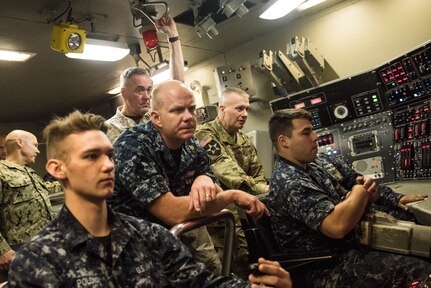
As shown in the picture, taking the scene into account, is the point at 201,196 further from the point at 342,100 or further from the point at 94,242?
the point at 342,100

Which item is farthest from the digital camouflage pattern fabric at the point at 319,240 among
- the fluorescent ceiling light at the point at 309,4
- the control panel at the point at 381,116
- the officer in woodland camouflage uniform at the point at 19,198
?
the fluorescent ceiling light at the point at 309,4

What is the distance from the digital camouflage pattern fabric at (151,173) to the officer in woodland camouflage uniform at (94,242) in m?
0.32

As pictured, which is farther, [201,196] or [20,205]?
[20,205]

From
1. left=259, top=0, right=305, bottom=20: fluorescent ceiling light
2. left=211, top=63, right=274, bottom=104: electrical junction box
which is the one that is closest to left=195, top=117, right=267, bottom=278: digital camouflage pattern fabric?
left=259, top=0, right=305, bottom=20: fluorescent ceiling light

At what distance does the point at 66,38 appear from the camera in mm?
4180

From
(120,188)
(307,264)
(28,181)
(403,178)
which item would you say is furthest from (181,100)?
(403,178)

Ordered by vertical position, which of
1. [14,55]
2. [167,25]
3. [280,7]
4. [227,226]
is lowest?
[227,226]

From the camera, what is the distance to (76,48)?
428cm

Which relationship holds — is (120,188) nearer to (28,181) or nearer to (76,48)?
(28,181)

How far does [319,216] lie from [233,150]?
1.67 meters

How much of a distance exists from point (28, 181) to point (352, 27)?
3996mm

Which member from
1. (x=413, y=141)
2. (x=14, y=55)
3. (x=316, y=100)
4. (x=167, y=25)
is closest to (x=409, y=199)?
(x=413, y=141)

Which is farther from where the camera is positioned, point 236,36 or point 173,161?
point 236,36

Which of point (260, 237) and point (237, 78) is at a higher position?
point (237, 78)
